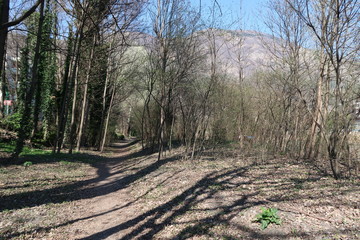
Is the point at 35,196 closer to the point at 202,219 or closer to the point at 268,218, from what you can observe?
the point at 202,219

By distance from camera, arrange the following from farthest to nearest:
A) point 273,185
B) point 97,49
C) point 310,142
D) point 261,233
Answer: point 97,49
point 310,142
point 273,185
point 261,233

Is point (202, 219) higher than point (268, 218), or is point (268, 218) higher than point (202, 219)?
point (268, 218)

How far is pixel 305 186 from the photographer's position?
6.57m

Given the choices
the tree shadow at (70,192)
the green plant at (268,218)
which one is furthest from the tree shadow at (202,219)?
the tree shadow at (70,192)

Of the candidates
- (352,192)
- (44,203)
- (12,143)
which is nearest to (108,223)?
(44,203)

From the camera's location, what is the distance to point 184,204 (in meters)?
6.24

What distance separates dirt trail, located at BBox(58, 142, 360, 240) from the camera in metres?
4.65

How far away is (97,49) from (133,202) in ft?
39.5

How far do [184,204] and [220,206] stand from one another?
37.3 inches

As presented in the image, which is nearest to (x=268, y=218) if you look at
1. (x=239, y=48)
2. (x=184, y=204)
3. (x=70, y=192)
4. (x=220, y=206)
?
(x=220, y=206)

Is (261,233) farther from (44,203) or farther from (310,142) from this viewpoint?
(310,142)

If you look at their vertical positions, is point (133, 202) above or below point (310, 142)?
below

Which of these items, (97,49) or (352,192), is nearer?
(352,192)

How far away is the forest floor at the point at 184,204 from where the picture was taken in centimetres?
474
